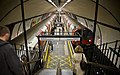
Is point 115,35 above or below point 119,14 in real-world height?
below

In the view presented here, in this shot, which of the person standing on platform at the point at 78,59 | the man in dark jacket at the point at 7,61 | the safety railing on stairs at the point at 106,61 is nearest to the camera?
the man in dark jacket at the point at 7,61

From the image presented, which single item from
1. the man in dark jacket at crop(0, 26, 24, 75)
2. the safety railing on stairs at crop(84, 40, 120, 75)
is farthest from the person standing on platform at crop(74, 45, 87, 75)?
the man in dark jacket at crop(0, 26, 24, 75)

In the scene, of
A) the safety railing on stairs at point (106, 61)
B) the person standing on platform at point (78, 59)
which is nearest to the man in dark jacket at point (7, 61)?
the safety railing on stairs at point (106, 61)

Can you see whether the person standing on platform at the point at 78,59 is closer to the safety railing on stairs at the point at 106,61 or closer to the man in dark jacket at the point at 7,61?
the safety railing on stairs at the point at 106,61

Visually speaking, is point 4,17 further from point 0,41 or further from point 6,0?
point 0,41

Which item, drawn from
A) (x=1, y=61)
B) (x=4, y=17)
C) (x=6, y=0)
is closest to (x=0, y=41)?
(x=1, y=61)

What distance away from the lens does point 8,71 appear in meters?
2.55

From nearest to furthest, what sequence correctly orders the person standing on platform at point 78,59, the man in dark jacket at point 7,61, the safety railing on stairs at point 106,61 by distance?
1. the man in dark jacket at point 7,61
2. the safety railing on stairs at point 106,61
3. the person standing on platform at point 78,59

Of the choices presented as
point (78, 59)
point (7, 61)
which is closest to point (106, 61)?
point (78, 59)

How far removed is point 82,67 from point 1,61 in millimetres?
4347

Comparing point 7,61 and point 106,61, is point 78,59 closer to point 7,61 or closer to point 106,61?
point 106,61

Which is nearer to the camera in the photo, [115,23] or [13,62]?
[13,62]

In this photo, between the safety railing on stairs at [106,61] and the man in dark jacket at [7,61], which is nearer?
the man in dark jacket at [7,61]

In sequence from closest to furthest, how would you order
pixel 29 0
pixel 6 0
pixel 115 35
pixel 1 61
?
pixel 1 61, pixel 6 0, pixel 29 0, pixel 115 35
